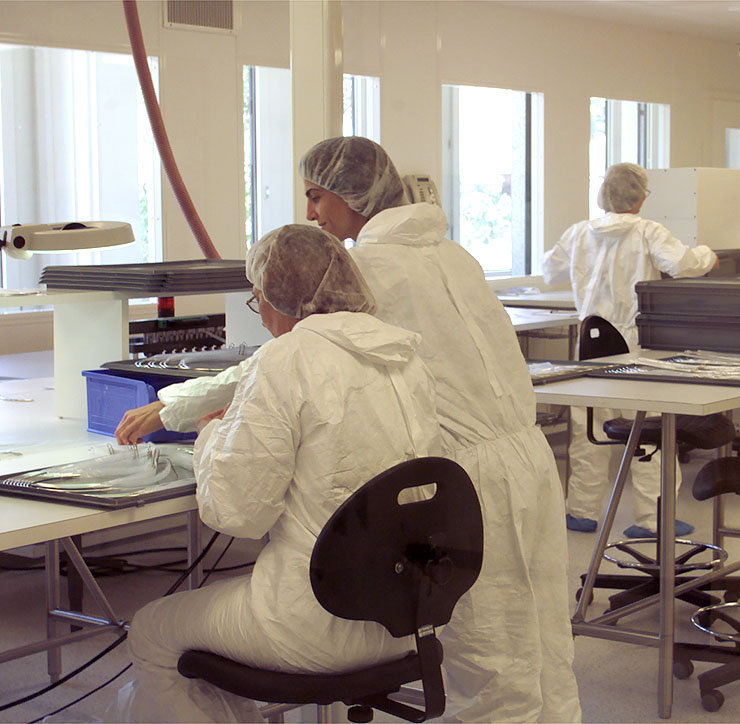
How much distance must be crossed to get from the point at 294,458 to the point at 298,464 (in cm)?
1

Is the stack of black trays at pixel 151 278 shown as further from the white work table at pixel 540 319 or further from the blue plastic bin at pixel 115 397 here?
the white work table at pixel 540 319

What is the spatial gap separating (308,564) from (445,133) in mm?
5893

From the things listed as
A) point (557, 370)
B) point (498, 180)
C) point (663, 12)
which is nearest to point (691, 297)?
point (557, 370)

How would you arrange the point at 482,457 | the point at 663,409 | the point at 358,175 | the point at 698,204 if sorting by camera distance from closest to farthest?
the point at 482,457 < the point at 358,175 < the point at 663,409 < the point at 698,204

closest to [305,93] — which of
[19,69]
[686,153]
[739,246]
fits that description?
[19,69]

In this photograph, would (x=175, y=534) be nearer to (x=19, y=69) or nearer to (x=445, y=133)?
(x=19, y=69)

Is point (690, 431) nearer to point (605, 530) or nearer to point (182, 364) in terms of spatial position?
point (605, 530)

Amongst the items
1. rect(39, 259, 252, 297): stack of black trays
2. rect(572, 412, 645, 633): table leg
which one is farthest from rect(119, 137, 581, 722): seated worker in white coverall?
rect(572, 412, 645, 633): table leg

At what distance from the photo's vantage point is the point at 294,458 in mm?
1621

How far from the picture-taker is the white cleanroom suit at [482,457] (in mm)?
2084

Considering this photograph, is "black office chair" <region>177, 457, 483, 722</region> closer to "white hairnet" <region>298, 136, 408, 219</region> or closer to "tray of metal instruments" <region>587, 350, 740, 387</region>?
"white hairnet" <region>298, 136, 408, 219</region>

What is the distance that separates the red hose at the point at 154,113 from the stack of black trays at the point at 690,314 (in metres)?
1.49

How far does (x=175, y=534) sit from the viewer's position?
4.11 meters

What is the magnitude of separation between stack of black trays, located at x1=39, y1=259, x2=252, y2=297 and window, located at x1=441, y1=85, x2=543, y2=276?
4.76 m
